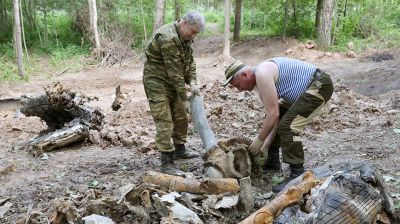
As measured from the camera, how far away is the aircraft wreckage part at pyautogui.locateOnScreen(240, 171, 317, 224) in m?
2.75

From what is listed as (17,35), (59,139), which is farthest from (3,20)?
(59,139)

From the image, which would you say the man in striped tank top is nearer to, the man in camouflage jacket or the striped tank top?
the striped tank top

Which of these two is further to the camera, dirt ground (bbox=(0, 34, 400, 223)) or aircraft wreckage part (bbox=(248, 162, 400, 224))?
dirt ground (bbox=(0, 34, 400, 223))

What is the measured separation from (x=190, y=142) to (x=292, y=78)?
259 cm

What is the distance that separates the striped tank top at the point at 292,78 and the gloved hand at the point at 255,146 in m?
0.49

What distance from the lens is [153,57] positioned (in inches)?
178

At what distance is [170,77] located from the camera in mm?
4379

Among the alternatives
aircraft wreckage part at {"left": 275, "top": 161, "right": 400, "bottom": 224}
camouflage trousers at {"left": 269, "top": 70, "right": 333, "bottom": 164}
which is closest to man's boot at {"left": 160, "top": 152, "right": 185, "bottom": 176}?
camouflage trousers at {"left": 269, "top": 70, "right": 333, "bottom": 164}

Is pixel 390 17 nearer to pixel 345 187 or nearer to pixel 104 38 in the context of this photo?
pixel 104 38

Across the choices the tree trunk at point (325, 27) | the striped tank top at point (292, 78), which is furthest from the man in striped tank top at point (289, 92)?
the tree trunk at point (325, 27)

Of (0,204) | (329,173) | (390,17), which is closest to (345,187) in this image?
(329,173)

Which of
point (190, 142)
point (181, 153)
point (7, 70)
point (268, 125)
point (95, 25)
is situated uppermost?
point (268, 125)

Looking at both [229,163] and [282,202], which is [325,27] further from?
[282,202]

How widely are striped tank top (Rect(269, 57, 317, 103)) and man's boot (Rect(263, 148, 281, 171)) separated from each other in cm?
81
